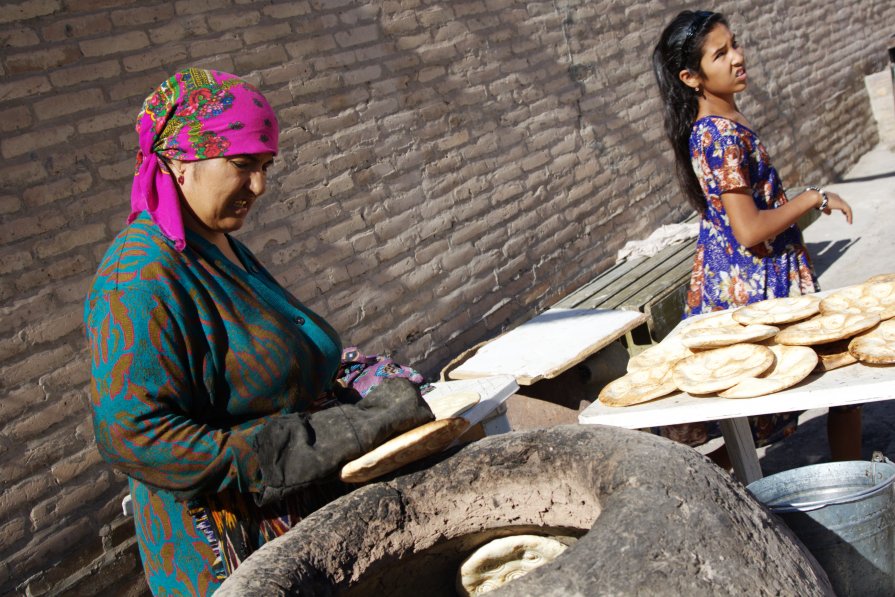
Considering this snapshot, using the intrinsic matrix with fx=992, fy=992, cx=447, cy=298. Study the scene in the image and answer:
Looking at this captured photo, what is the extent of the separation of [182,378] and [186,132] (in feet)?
1.70

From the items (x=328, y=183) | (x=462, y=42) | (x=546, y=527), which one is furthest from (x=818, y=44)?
(x=546, y=527)

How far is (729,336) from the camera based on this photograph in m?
2.82

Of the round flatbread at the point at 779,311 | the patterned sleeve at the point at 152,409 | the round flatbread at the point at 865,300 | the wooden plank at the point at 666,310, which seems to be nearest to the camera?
the patterned sleeve at the point at 152,409

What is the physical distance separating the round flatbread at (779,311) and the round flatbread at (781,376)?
23cm

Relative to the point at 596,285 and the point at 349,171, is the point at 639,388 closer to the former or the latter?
the point at 349,171

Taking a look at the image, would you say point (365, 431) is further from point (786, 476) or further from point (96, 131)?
point (96, 131)

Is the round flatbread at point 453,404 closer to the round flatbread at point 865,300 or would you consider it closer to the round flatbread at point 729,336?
the round flatbread at point 729,336

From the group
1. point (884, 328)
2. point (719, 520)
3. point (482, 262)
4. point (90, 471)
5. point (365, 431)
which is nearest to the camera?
point (719, 520)

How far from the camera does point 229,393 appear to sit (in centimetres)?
201

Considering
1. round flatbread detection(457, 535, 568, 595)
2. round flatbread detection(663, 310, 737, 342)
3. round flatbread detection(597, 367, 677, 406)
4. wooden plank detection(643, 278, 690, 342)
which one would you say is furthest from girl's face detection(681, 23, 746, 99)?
round flatbread detection(457, 535, 568, 595)

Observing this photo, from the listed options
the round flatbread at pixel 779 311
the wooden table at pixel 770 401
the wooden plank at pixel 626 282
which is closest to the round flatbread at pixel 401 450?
the wooden table at pixel 770 401

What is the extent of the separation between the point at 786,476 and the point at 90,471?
2506 mm

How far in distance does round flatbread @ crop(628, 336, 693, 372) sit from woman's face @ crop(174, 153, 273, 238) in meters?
1.36

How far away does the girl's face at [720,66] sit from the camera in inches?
141
